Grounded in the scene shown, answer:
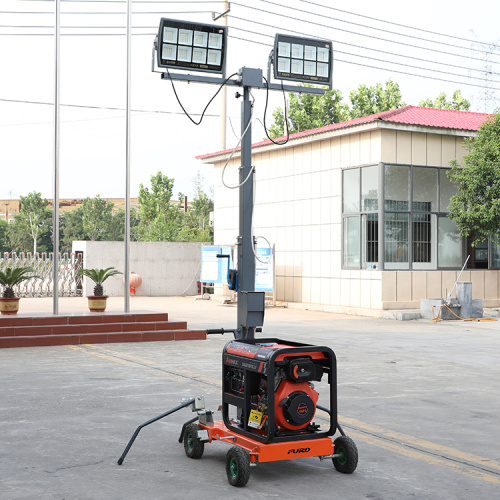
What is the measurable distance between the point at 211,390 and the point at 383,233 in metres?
11.7

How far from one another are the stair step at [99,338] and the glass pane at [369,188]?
731 cm

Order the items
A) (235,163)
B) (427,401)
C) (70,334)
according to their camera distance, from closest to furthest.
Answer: (427,401)
(70,334)
(235,163)

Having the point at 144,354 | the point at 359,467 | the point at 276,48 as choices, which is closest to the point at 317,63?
the point at 276,48

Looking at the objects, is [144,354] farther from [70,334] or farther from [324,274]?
[324,274]

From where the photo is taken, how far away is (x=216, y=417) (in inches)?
266

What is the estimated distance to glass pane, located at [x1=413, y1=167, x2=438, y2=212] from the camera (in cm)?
1981

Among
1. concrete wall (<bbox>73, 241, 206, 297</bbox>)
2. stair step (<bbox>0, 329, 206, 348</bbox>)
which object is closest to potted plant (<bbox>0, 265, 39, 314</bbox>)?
stair step (<bbox>0, 329, 206, 348</bbox>)

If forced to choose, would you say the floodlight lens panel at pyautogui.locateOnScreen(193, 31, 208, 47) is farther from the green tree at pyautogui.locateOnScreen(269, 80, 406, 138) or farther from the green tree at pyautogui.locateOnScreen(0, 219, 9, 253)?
the green tree at pyautogui.locateOnScreen(0, 219, 9, 253)

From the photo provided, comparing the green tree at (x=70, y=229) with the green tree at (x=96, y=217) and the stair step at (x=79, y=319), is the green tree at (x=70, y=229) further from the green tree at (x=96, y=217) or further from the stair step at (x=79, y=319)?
the stair step at (x=79, y=319)

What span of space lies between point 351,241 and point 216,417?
1392 cm

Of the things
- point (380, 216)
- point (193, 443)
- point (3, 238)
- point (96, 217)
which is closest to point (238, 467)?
point (193, 443)

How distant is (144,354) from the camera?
1182 cm

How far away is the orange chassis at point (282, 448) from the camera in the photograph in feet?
16.3

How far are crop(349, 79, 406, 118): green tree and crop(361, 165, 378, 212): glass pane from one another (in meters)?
28.2
